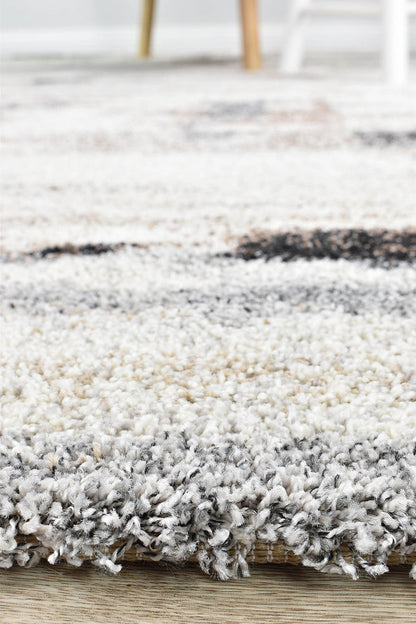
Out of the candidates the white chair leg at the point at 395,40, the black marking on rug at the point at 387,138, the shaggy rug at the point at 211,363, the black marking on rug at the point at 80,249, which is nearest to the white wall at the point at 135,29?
the white chair leg at the point at 395,40

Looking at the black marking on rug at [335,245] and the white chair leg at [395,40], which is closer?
the black marking on rug at [335,245]

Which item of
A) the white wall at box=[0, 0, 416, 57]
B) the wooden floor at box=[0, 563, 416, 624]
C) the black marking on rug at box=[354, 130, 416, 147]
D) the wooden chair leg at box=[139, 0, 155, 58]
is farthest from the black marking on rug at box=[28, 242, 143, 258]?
the white wall at box=[0, 0, 416, 57]

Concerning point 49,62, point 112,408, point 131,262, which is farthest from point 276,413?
point 49,62

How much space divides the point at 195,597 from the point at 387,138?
2.11 feet

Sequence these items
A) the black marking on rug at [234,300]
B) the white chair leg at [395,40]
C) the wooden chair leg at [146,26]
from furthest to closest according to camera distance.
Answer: the wooden chair leg at [146,26] → the white chair leg at [395,40] → the black marking on rug at [234,300]

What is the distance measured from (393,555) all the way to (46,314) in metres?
0.21

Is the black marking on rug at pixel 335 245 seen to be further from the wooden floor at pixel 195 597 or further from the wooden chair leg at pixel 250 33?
the wooden chair leg at pixel 250 33

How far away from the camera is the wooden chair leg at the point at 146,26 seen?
234cm

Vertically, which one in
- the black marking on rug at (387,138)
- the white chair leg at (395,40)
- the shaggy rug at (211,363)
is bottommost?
the shaggy rug at (211,363)

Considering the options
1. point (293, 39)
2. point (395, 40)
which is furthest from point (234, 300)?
point (293, 39)

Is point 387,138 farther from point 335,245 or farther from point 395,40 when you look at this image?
point 395,40

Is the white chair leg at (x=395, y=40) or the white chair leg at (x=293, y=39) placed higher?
the white chair leg at (x=293, y=39)

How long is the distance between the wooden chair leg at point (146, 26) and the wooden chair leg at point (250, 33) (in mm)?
780

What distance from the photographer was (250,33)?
171 centimetres
